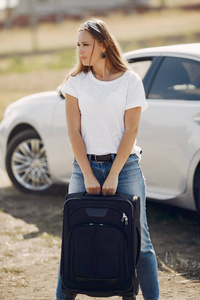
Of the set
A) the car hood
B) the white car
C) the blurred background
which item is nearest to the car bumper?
the car hood

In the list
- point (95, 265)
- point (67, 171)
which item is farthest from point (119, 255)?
point (67, 171)

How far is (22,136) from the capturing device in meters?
6.82

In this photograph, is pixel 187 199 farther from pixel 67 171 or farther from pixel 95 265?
pixel 95 265

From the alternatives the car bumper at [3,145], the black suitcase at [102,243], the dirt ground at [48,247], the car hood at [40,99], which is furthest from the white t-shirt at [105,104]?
the car bumper at [3,145]

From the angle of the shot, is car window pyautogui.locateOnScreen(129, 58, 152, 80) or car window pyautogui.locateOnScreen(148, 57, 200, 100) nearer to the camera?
car window pyautogui.locateOnScreen(148, 57, 200, 100)

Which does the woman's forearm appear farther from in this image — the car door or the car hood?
the car hood

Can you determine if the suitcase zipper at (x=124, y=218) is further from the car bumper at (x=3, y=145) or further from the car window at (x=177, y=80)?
the car bumper at (x=3, y=145)

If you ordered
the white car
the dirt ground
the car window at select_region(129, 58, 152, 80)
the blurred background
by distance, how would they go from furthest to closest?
the blurred background, the car window at select_region(129, 58, 152, 80), the white car, the dirt ground

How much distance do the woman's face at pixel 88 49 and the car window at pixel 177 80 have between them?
6.77ft

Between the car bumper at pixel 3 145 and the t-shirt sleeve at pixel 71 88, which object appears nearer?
the t-shirt sleeve at pixel 71 88

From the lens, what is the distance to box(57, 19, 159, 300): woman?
10.8ft

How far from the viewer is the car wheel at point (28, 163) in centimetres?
671

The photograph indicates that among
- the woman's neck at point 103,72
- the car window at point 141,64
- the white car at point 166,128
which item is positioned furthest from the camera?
the car window at point 141,64

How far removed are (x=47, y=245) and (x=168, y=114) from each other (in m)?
1.52
